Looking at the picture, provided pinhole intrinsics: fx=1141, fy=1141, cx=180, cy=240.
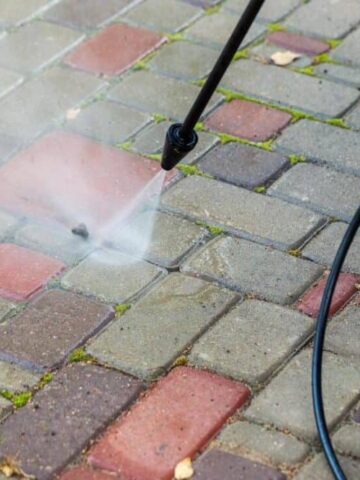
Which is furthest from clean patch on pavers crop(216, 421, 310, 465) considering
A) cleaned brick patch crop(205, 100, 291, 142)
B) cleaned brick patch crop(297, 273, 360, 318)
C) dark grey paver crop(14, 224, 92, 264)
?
cleaned brick patch crop(205, 100, 291, 142)

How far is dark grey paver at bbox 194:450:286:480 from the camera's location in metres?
2.17

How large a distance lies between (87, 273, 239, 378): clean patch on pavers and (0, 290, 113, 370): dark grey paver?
50 millimetres

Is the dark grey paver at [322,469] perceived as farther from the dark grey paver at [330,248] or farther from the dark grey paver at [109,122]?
the dark grey paver at [109,122]

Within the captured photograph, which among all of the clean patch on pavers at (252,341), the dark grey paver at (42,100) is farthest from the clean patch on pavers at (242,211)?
the dark grey paver at (42,100)

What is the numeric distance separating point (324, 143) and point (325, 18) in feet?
2.58

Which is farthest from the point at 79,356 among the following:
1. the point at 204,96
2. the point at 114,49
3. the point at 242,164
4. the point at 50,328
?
the point at 114,49

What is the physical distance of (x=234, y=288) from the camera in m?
2.70

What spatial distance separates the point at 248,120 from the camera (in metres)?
3.35

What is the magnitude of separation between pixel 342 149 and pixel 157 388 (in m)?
1.12

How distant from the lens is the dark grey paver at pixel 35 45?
361cm

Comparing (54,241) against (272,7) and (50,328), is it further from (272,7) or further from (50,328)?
(272,7)

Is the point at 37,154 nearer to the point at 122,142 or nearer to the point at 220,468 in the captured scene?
the point at 122,142

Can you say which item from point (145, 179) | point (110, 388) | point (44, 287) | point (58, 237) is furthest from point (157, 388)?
point (145, 179)

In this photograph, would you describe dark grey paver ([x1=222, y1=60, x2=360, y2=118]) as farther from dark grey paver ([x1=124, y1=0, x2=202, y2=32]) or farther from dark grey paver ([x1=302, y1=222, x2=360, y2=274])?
dark grey paver ([x1=302, y1=222, x2=360, y2=274])
